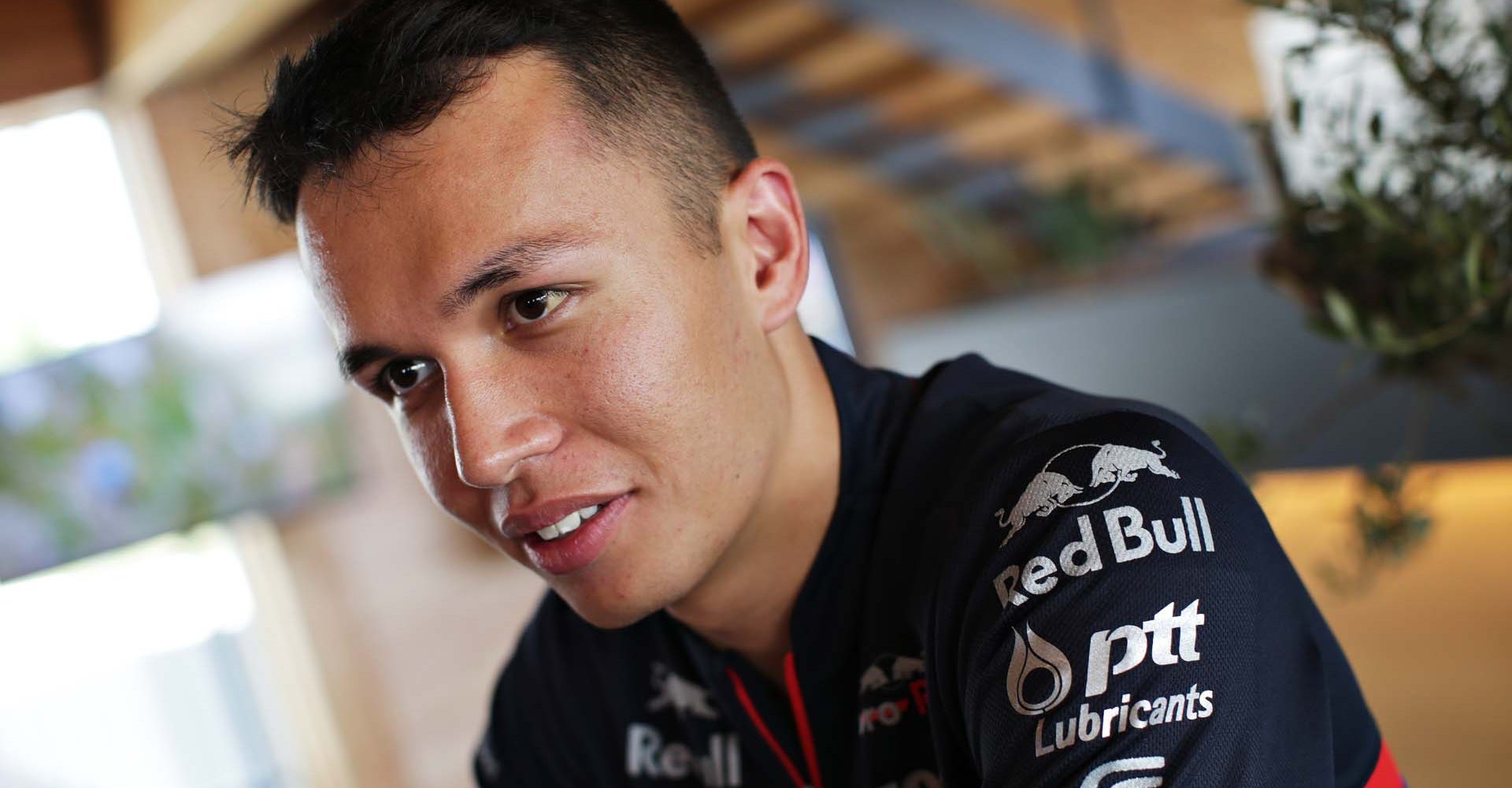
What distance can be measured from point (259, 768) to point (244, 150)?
10.1ft

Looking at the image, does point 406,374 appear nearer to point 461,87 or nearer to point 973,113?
point 461,87

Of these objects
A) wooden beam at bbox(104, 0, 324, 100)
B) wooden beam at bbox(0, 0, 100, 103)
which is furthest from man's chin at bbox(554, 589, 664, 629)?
wooden beam at bbox(0, 0, 100, 103)

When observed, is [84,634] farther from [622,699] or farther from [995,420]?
[995,420]

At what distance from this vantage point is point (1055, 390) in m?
1.09

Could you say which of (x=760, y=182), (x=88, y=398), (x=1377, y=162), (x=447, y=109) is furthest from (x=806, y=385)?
(x=88, y=398)

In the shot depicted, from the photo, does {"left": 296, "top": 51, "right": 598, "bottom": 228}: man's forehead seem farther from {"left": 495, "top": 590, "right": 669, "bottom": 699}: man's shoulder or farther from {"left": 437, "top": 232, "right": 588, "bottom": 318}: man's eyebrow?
{"left": 495, "top": 590, "right": 669, "bottom": 699}: man's shoulder

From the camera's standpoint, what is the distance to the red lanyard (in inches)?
45.3

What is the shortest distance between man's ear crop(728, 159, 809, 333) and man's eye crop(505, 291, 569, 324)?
0.63ft

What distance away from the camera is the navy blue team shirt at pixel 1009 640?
836 millimetres

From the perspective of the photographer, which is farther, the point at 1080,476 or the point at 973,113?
the point at 973,113

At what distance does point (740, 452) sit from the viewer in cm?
105

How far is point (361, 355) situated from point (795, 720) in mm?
522

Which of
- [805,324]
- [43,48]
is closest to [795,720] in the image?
[805,324]

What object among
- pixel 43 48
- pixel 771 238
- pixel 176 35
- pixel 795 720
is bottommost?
pixel 795 720
